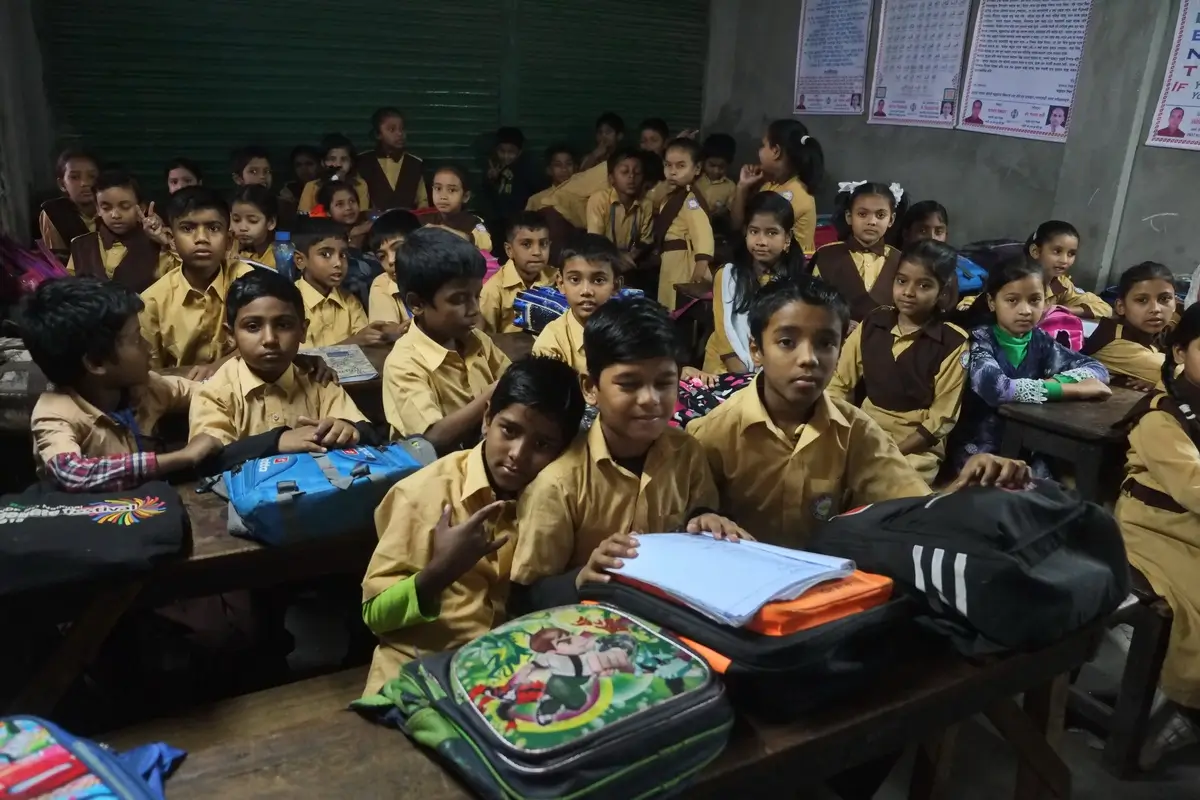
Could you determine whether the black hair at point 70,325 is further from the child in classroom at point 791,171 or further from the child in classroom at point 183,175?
the child in classroom at point 791,171

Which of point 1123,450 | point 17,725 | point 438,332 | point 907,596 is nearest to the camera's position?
point 17,725

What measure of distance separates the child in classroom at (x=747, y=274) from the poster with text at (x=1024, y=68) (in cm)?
231

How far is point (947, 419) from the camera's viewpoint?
296 cm

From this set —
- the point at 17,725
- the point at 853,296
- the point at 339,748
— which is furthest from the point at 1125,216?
the point at 17,725

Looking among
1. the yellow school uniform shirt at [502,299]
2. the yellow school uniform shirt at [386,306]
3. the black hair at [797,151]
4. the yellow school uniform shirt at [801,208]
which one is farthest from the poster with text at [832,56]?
the yellow school uniform shirt at [386,306]

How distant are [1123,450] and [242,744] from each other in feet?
8.45

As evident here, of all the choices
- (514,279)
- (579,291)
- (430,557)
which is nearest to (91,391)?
(430,557)

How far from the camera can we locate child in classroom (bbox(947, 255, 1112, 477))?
2883 millimetres

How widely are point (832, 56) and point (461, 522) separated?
590 centimetres

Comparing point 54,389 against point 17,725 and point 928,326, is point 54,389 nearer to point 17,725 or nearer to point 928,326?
point 17,725

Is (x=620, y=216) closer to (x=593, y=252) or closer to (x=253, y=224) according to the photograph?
(x=253, y=224)

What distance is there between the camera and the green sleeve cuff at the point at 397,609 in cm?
151

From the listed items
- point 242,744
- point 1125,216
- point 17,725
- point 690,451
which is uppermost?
point 1125,216

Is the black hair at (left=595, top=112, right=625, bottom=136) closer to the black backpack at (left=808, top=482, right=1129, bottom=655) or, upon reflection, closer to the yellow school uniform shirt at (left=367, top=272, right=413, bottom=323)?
the yellow school uniform shirt at (left=367, top=272, right=413, bottom=323)
